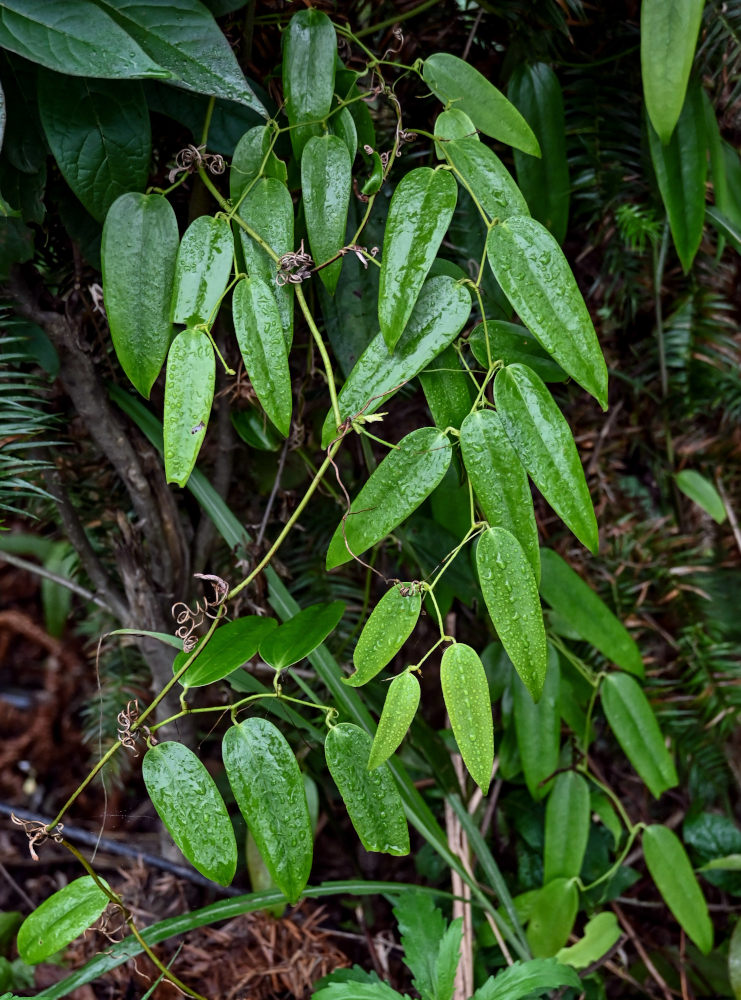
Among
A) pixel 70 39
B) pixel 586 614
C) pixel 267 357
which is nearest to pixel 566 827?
pixel 586 614

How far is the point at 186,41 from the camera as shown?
1.79 feet

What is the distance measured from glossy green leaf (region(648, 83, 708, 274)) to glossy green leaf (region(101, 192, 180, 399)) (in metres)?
0.45

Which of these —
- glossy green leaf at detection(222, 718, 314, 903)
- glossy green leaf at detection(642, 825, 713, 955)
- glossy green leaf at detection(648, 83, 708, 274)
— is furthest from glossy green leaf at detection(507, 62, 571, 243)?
glossy green leaf at detection(642, 825, 713, 955)

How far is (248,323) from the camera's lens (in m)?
0.54

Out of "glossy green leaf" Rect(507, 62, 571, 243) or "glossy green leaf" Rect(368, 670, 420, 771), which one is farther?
"glossy green leaf" Rect(507, 62, 571, 243)

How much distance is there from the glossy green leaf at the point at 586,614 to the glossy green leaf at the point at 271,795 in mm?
374

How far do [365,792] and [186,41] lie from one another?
0.55m

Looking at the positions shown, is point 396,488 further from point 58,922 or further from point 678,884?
point 678,884

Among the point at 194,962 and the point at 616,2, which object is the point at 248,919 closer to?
the point at 194,962

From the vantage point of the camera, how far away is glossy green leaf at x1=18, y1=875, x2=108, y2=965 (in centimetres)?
58

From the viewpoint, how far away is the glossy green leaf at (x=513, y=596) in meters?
0.50

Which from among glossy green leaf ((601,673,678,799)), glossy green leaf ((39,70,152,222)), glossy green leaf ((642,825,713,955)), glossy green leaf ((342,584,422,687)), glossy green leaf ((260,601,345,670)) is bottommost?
Result: glossy green leaf ((642,825,713,955))

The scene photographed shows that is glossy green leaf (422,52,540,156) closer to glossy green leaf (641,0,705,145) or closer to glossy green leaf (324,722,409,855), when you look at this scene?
glossy green leaf (641,0,705,145)

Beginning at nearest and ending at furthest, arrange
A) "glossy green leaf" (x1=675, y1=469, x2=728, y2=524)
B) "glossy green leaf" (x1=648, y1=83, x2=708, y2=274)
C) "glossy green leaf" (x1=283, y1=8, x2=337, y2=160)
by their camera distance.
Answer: "glossy green leaf" (x1=283, y1=8, x2=337, y2=160), "glossy green leaf" (x1=648, y1=83, x2=708, y2=274), "glossy green leaf" (x1=675, y1=469, x2=728, y2=524)
